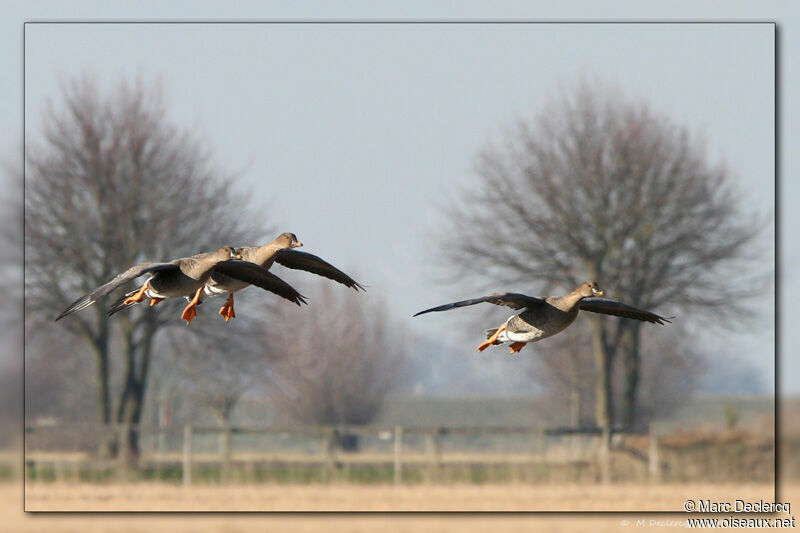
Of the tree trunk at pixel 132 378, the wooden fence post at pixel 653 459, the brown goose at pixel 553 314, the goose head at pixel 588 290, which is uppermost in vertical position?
the goose head at pixel 588 290

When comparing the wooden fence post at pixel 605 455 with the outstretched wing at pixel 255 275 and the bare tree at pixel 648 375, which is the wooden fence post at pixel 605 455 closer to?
the bare tree at pixel 648 375

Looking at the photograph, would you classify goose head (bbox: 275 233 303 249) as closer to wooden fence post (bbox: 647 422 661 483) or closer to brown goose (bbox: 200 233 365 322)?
brown goose (bbox: 200 233 365 322)

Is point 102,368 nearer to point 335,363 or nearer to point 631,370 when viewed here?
point 631,370

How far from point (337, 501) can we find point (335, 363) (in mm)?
31258


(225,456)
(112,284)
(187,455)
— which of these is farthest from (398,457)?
(112,284)

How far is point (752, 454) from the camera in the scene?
30.3 metres

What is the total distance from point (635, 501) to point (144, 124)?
48.1 feet

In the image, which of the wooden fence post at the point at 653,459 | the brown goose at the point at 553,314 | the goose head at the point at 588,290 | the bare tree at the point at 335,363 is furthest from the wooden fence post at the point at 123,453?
the bare tree at the point at 335,363

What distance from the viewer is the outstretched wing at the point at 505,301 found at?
10.4 metres

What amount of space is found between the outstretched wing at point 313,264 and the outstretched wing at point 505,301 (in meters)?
1.81

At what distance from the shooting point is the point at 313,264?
13.8m

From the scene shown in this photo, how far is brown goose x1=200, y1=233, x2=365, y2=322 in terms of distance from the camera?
1324 centimetres

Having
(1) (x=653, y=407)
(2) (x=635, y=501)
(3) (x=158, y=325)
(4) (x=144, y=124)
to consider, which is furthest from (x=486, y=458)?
(1) (x=653, y=407)

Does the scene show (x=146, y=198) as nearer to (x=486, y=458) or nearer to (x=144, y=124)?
(x=144, y=124)
